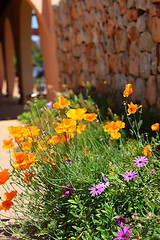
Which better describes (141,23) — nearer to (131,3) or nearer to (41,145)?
(131,3)

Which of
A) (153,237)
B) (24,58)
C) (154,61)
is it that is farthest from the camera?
(24,58)

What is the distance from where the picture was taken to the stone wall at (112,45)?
403cm

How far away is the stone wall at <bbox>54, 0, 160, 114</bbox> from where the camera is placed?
4.03 meters

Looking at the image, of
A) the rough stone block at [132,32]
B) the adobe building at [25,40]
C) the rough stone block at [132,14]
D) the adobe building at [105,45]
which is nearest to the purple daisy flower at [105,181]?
the adobe building at [105,45]

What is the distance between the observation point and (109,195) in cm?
223

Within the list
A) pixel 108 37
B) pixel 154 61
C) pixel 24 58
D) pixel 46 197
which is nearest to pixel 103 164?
pixel 46 197

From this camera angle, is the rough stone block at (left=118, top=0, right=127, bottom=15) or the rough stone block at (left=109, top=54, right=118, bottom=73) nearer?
the rough stone block at (left=118, top=0, right=127, bottom=15)

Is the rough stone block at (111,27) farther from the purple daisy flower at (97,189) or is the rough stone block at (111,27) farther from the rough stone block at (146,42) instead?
the purple daisy flower at (97,189)

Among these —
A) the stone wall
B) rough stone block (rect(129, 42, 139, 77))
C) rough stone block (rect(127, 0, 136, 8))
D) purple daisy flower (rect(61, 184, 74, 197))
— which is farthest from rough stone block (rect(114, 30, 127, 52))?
purple daisy flower (rect(61, 184, 74, 197))

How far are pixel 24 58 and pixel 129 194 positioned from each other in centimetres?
976

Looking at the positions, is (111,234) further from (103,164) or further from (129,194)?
(103,164)

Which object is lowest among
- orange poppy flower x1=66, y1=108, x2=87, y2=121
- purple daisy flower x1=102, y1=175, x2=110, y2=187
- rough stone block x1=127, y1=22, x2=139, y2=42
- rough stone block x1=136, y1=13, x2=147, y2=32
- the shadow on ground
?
the shadow on ground

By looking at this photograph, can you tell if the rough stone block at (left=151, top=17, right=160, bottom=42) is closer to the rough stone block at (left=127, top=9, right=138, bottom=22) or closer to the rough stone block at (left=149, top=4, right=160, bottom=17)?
the rough stone block at (left=149, top=4, right=160, bottom=17)

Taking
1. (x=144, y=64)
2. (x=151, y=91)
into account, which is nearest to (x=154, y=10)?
(x=144, y=64)
